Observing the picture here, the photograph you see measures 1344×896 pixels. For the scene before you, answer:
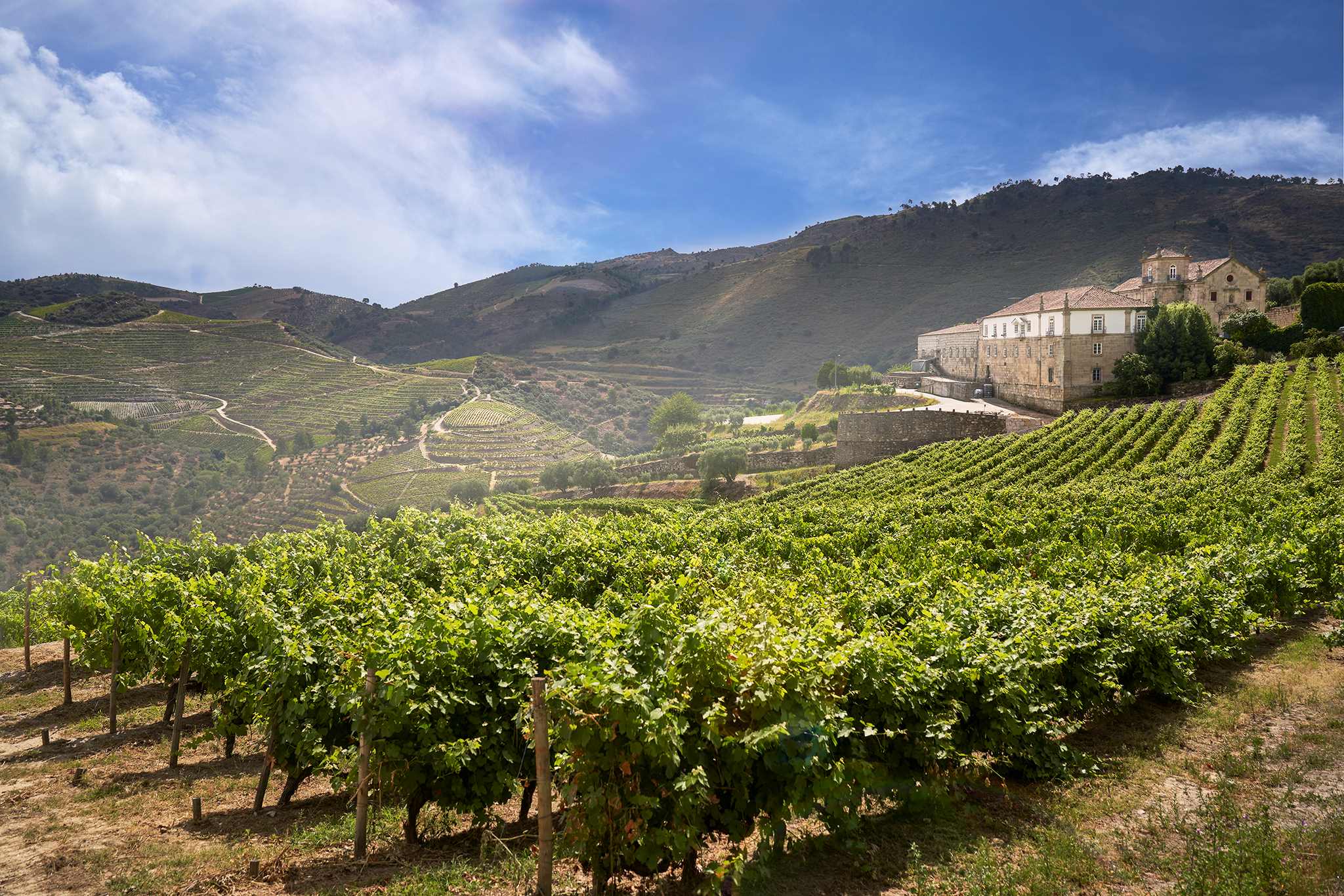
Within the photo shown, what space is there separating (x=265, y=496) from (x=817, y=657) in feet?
274

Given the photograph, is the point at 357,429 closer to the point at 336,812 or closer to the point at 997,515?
the point at 997,515

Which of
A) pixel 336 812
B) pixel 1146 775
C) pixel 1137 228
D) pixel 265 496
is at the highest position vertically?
pixel 1137 228

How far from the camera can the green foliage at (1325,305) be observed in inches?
2072

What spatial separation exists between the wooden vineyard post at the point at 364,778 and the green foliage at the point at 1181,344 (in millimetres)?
57596

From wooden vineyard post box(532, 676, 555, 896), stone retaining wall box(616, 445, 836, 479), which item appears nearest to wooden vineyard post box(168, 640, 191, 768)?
wooden vineyard post box(532, 676, 555, 896)

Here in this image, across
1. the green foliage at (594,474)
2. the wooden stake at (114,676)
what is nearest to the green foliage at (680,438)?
the green foliage at (594,474)

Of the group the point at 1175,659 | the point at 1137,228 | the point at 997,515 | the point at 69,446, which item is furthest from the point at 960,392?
the point at 1137,228

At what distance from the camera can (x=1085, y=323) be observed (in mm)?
55031

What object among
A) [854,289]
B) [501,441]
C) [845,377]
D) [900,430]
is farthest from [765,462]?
[854,289]

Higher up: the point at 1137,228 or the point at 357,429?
the point at 1137,228

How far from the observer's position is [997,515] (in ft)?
77.0

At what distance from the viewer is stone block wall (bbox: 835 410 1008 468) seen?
5269 cm

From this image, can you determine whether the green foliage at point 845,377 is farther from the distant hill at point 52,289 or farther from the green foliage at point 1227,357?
the distant hill at point 52,289

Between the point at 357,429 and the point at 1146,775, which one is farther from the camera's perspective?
the point at 357,429
